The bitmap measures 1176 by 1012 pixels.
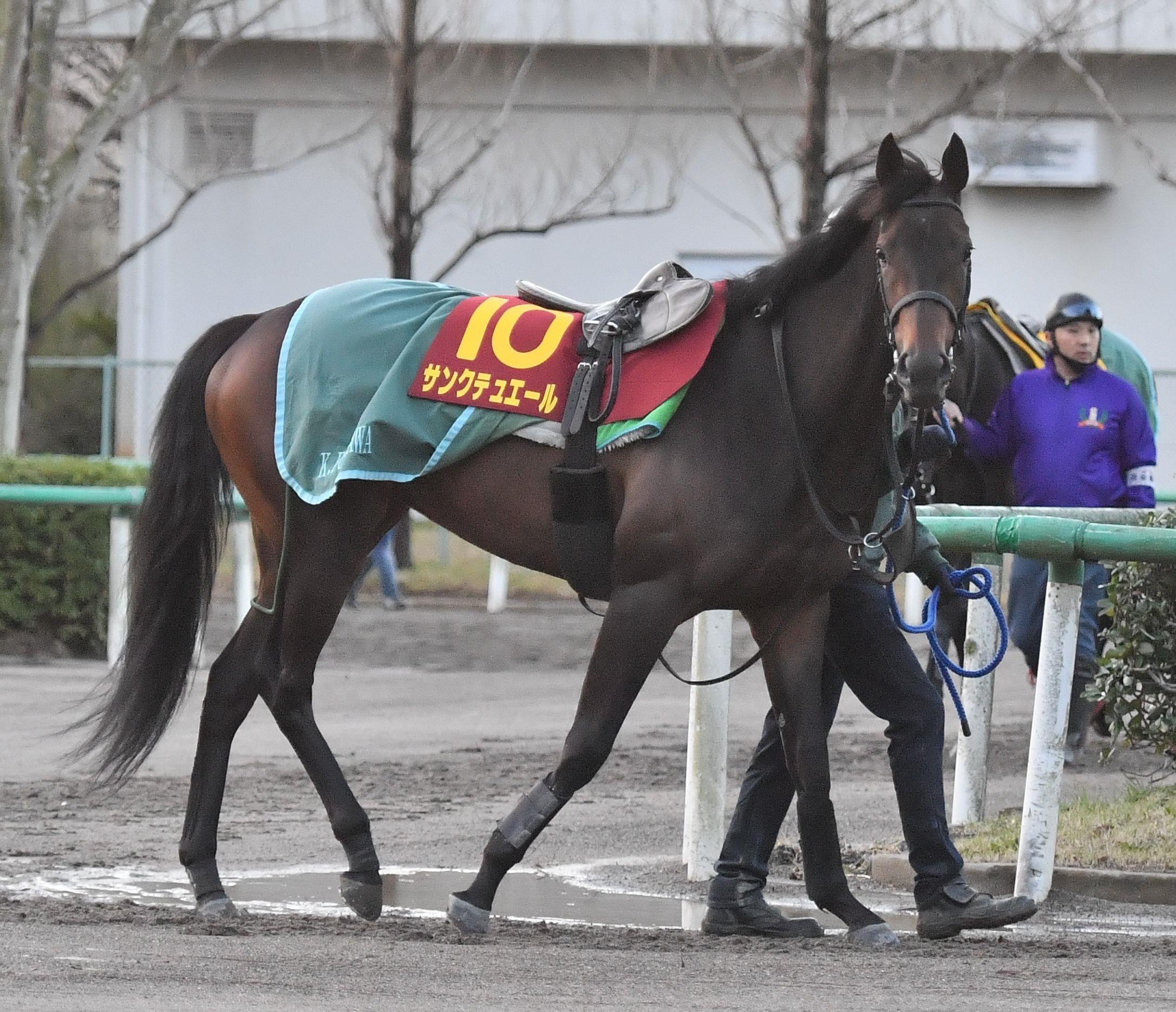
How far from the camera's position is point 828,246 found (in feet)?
16.9

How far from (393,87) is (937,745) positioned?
1371 centimetres

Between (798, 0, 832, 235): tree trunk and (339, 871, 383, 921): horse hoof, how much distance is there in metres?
12.1

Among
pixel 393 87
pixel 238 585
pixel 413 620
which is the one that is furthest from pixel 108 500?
pixel 393 87

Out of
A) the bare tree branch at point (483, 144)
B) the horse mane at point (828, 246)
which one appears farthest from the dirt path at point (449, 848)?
the bare tree branch at point (483, 144)

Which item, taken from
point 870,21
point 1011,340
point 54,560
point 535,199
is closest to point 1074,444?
point 1011,340

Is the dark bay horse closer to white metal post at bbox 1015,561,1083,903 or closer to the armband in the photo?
white metal post at bbox 1015,561,1083,903

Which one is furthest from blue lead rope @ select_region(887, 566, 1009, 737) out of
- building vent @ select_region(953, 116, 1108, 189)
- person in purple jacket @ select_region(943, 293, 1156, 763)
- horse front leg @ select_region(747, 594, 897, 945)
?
building vent @ select_region(953, 116, 1108, 189)

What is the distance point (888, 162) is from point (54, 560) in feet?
26.7

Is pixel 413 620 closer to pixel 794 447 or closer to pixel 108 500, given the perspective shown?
pixel 108 500

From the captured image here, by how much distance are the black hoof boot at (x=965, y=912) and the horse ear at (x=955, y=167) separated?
1849mm

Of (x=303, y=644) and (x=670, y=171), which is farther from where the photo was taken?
(x=670, y=171)

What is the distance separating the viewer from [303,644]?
5.74 meters

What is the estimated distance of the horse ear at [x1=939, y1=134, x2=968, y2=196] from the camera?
495 centimetres

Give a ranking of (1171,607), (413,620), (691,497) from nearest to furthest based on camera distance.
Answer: (691,497)
(1171,607)
(413,620)
